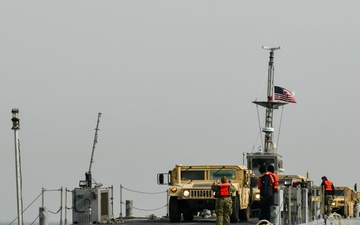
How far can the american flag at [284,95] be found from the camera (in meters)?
56.1

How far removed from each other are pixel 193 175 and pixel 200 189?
2.10 m

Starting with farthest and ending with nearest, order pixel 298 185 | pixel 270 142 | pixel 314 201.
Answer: pixel 270 142 → pixel 314 201 → pixel 298 185

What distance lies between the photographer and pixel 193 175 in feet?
120

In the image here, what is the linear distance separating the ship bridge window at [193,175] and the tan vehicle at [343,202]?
14.6 metres

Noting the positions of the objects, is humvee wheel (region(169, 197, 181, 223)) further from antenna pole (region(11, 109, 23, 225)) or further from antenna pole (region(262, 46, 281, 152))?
antenna pole (region(262, 46, 281, 152))

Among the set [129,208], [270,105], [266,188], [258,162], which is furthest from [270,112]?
[266,188]

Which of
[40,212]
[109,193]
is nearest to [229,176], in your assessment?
[109,193]

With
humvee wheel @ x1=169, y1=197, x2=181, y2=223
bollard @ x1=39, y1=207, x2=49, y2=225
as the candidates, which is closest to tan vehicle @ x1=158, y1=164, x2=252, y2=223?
humvee wheel @ x1=169, y1=197, x2=181, y2=223

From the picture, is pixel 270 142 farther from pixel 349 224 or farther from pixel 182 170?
pixel 182 170

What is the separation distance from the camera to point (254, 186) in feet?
124

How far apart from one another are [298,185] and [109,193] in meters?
7.91

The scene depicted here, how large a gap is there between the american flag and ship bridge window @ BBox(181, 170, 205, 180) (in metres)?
20.2

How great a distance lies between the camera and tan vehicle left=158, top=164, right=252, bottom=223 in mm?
34469

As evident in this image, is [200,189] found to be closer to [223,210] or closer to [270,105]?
[223,210]
